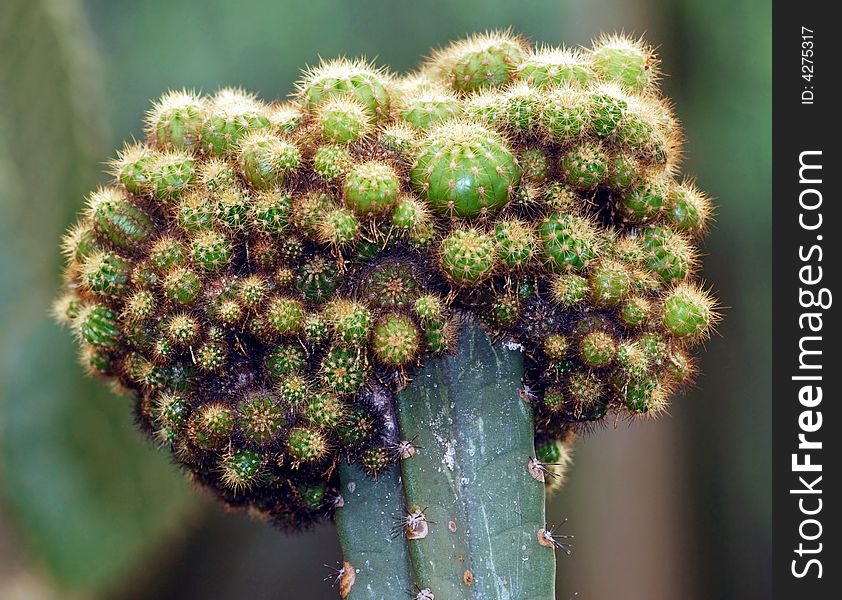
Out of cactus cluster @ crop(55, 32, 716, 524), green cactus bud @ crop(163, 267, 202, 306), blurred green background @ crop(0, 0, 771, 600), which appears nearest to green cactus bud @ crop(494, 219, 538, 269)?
cactus cluster @ crop(55, 32, 716, 524)

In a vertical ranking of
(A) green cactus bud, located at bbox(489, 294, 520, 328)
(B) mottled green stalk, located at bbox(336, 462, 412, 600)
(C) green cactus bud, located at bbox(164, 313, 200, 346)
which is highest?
(A) green cactus bud, located at bbox(489, 294, 520, 328)

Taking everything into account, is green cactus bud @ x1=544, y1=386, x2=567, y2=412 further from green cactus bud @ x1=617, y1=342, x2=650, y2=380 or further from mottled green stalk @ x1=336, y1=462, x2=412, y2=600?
mottled green stalk @ x1=336, y1=462, x2=412, y2=600

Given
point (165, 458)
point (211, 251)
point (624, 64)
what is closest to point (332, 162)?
point (211, 251)

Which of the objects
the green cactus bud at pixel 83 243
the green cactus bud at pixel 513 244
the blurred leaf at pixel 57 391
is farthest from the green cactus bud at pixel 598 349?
the blurred leaf at pixel 57 391

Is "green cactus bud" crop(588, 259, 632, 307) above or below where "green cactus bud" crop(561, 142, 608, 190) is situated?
below

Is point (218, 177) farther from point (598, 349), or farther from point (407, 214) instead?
point (598, 349)

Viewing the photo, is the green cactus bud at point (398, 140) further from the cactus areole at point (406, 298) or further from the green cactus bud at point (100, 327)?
the green cactus bud at point (100, 327)

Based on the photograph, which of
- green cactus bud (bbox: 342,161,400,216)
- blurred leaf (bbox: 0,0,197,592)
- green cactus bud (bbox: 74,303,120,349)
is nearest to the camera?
green cactus bud (bbox: 342,161,400,216)
